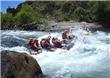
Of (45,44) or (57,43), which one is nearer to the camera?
(45,44)

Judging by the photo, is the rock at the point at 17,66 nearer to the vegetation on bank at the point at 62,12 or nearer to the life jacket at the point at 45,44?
the life jacket at the point at 45,44

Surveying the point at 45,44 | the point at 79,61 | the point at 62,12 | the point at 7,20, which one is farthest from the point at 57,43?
the point at 62,12

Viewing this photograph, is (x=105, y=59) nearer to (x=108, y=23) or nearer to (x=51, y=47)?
(x=51, y=47)

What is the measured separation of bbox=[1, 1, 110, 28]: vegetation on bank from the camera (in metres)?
31.9

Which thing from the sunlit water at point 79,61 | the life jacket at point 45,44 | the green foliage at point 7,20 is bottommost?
the sunlit water at point 79,61

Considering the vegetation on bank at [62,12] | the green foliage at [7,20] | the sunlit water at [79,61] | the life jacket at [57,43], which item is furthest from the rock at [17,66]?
the green foliage at [7,20]

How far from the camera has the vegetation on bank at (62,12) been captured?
105 feet

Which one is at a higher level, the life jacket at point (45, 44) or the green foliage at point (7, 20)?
the green foliage at point (7, 20)

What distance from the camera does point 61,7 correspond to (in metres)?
47.6

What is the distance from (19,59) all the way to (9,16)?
31745 millimetres

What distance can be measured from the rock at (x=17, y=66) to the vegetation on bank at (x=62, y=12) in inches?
865

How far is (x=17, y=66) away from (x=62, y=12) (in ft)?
123

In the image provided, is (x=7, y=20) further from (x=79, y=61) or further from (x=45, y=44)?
(x=79, y=61)

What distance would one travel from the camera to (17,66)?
8.39 meters
